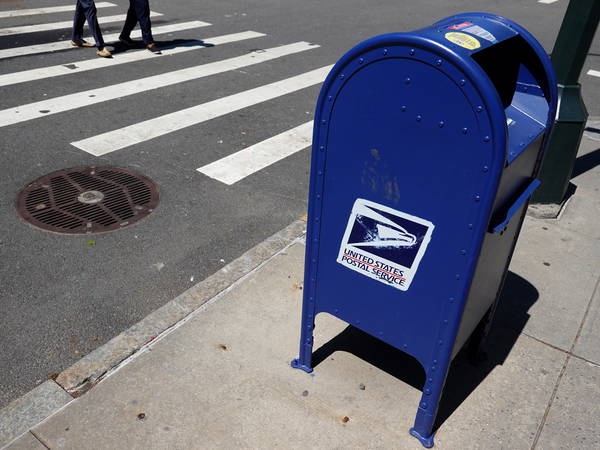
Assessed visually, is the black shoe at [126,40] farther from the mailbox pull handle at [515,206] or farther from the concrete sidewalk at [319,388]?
the mailbox pull handle at [515,206]

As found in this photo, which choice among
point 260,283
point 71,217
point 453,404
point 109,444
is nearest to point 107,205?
point 71,217

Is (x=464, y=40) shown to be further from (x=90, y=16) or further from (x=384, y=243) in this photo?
(x=90, y=16)

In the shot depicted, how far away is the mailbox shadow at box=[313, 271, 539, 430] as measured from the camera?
3.36m

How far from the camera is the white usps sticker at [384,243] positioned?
2.57 m

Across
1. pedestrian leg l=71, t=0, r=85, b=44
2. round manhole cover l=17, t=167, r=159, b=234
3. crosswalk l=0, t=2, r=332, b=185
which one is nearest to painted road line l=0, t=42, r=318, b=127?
crosswalk l=0, t=2, r=332, b=185

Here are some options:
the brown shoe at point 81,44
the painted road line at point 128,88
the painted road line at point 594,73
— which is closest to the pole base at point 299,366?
the painted road line at point 128,88

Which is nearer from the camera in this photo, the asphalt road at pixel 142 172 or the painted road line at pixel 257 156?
the asphalt road at pixel 142 172

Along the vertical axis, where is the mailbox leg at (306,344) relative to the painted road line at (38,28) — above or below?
above

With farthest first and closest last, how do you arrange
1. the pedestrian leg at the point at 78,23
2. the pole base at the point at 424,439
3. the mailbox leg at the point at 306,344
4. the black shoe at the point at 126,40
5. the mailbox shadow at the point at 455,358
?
the black shoe at the point at 126,40
the pedestrian leg at the point at 78,23
the mailbox shadow at the point at 455,358
the mailbox leg at the point at 306,344
the pole base at the point at 424,439

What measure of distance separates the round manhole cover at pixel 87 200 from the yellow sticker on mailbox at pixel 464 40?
3390mm

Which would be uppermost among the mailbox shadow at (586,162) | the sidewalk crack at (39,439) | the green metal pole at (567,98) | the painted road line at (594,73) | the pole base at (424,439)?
the green metal pole at (567,98)

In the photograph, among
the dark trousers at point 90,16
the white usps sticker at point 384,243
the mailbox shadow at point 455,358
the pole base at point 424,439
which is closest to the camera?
the white usps sticker at point 384,243

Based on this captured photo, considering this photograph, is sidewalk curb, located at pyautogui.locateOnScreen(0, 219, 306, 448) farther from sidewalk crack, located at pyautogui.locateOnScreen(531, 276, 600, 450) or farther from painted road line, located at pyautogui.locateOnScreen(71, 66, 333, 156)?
painted road line, located at pyautogui.locateOnScreen(71, 66, 333, 156)

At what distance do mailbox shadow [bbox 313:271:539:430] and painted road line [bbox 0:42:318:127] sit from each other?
5133 millimetres
